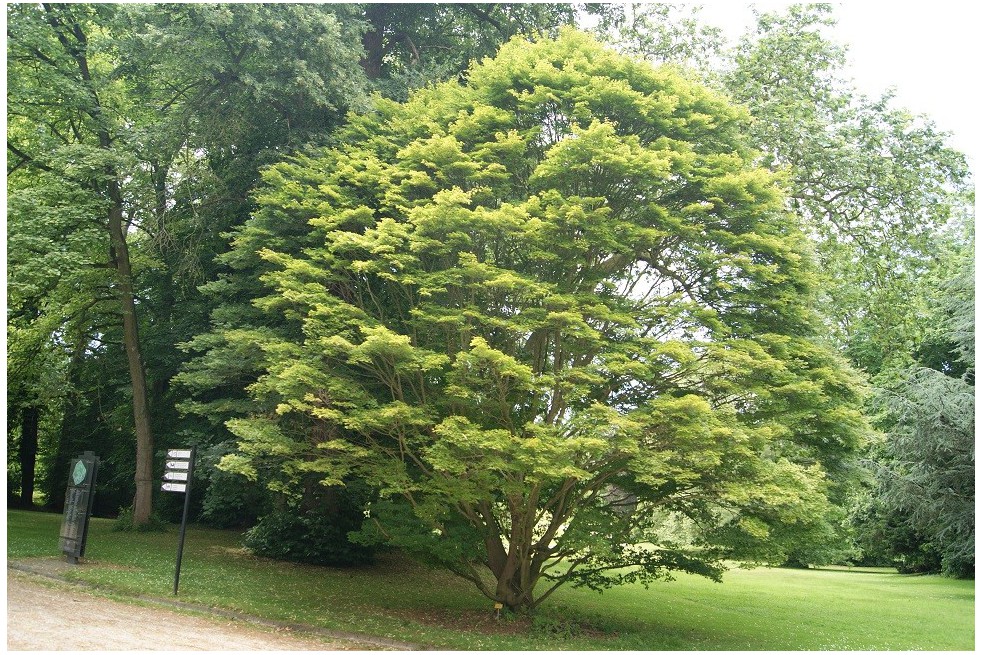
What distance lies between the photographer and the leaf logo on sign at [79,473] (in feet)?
53.1

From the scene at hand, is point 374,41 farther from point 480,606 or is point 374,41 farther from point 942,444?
point 942,444

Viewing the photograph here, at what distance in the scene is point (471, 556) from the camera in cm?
1468

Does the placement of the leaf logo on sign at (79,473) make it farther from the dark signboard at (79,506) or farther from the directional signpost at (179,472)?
the directional signpost at (179,472)

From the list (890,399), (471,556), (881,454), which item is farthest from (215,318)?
(881,454)

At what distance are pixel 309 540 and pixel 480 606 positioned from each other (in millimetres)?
5168

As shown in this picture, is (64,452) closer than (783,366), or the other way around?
(783,366)

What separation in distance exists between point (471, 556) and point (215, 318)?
763 centimetres

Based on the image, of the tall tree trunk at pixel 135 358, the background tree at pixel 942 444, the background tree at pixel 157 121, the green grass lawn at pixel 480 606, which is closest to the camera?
the green grass lawn at pixel 480 606

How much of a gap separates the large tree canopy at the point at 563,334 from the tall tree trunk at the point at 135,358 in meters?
8.09

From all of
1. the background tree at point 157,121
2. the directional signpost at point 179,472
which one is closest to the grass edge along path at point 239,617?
the directional signpost at point 179,472

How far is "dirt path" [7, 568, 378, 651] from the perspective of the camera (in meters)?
9.77

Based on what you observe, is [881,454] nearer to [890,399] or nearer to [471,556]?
[890,399]

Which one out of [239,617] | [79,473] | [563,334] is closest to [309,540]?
[79,473]

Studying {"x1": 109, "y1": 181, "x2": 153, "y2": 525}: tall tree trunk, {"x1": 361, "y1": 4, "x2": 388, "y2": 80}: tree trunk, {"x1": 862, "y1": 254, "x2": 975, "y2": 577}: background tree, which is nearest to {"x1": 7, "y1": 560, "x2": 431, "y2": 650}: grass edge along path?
{"x1": 109, "y1": 181, "x2": 153, "y2": 525}: tall tree trunk
